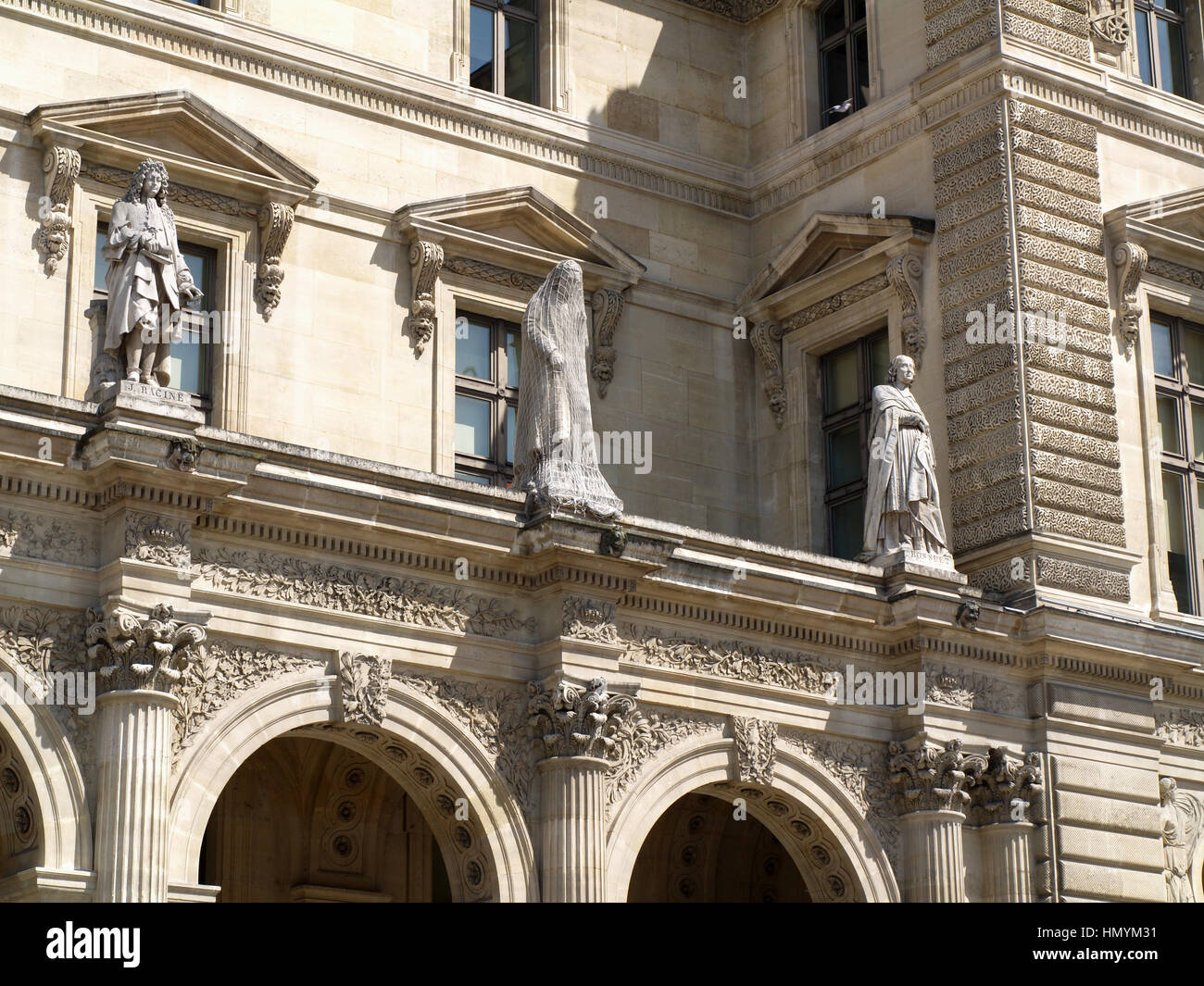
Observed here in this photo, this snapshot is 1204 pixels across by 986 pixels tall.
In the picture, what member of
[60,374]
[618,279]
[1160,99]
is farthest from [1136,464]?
[60,374]

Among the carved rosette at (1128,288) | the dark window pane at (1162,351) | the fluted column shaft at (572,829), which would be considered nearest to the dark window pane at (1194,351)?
the dark window pane at (1162,351)

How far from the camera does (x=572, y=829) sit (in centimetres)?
2100

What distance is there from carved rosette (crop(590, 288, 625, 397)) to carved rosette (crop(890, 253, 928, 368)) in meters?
3.30

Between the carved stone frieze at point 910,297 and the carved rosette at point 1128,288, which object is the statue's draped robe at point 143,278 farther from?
the carved rosette at point 1128,288

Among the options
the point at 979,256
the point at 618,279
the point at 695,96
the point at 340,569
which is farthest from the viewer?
the point at 695,96

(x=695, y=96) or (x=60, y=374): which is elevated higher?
(x=695, y=96)

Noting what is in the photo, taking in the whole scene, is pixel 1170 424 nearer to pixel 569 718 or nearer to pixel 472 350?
pixel 472 350

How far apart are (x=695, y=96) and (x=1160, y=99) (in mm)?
5743

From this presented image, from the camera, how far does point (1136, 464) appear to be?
26.4 m

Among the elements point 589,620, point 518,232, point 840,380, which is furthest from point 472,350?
point 589,620

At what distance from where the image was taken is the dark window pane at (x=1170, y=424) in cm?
2716

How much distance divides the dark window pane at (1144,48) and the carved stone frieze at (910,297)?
4.08 m

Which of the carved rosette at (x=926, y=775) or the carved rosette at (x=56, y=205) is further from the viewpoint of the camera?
the carved rosette at (x=56, y=205)
